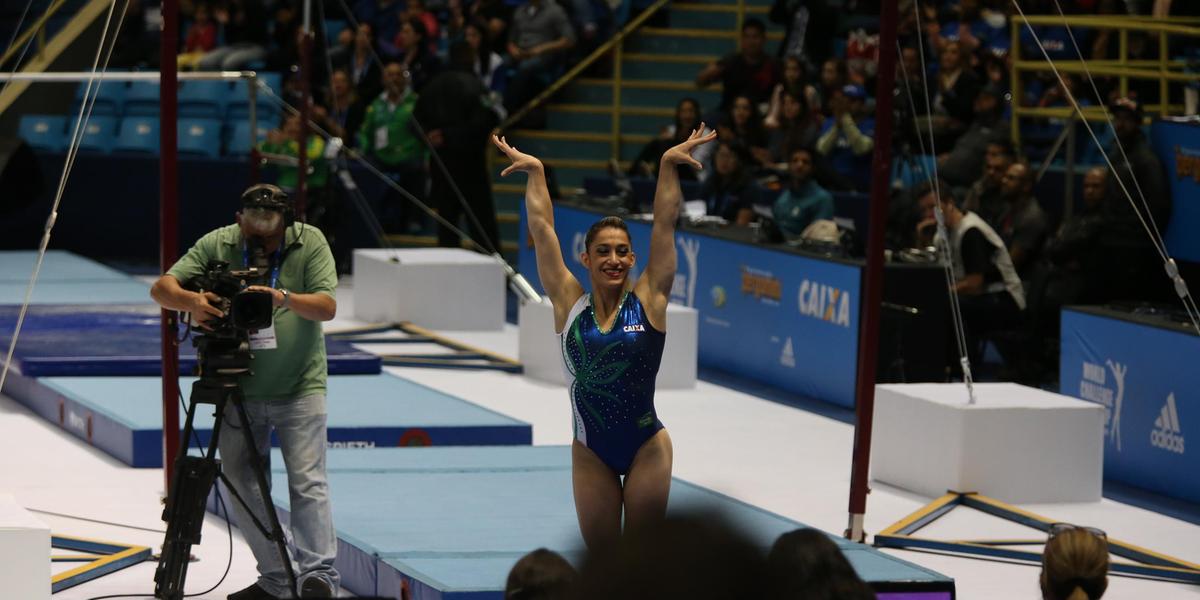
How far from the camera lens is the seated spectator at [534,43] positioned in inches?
666

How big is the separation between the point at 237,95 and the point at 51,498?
968 centimetres

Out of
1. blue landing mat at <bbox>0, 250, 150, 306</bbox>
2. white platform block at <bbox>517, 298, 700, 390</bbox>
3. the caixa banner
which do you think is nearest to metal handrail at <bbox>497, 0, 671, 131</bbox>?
blue landing mat at <bbox>0, 250, 150, 306</bbox>

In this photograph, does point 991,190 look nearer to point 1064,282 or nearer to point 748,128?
point 1064,282

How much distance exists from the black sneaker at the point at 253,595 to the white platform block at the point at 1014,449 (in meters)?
3.58

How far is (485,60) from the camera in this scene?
16.8m

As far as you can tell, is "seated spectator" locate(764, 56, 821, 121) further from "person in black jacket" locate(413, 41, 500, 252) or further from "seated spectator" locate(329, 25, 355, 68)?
"seated spectator" locate(329, 25, 355, 68)

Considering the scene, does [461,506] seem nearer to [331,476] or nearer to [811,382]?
[331,476]

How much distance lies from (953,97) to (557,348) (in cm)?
404

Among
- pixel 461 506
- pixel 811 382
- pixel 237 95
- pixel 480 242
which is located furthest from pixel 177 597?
pixel 237 95

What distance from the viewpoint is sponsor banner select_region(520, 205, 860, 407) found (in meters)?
10.6

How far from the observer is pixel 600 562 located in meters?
1.52

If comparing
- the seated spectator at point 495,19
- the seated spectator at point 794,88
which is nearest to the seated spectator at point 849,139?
the seated spectator at point 794,88

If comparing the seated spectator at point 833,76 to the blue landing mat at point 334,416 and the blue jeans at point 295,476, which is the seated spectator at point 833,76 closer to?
the blue landing mat at point 334,416

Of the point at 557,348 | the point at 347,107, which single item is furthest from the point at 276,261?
the point at 347,107
